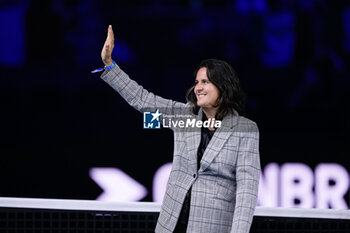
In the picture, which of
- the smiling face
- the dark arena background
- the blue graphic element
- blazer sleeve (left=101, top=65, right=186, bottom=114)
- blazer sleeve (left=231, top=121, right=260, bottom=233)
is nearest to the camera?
blazer sleeve (left=231, top=121, right=260, bottom=233)

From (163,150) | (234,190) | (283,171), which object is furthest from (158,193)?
(234,190)

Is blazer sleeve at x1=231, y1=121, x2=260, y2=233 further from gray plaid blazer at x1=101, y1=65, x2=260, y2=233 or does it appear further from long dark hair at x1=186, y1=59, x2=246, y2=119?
long dark hair at x1=186, y1=59, x2=246, y2=119

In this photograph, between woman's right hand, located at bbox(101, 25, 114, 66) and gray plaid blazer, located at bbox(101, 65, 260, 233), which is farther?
woman's right hand, located at bbox(101, 25, 114, 66)

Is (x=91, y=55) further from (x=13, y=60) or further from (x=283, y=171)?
(x=283, y=171)

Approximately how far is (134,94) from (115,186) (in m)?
1.23

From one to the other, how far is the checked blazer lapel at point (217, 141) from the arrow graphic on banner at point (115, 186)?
139 centimetres

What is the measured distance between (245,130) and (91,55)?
1.52 m

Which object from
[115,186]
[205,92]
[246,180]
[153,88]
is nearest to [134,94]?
[205,92]

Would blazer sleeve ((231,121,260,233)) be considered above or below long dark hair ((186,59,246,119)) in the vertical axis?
below

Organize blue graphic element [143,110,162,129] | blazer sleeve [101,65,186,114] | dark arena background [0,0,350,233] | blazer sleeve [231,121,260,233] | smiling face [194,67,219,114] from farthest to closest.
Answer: dark arena background [0,0,350,233], blue graphic element [143,110,162,129], blazer sleeve [101,65,186,114], smiling face [194,67,219,114], blazer sleeve [231,121,260,233]

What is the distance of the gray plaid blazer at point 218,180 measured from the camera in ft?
7.79

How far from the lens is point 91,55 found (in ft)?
12.2

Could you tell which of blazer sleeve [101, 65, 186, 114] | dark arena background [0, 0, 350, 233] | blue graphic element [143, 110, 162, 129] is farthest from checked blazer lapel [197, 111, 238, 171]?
dark arena background [0, 0, 350, 233]

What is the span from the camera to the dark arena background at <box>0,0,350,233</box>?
369 centimetres
